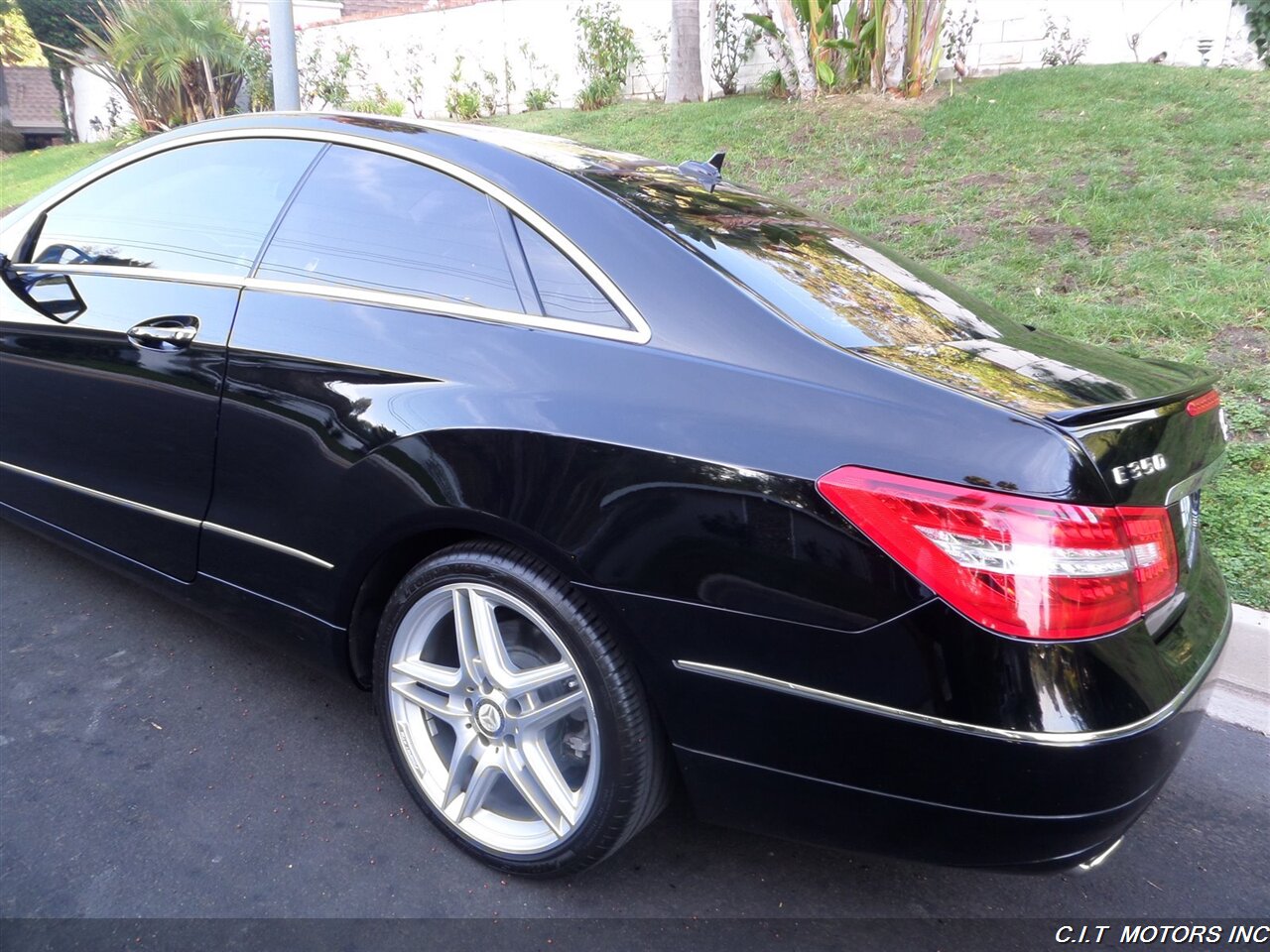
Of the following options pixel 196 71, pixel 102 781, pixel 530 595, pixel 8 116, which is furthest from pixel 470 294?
pixel 8 116

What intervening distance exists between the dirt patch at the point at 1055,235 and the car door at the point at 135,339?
5.23 m

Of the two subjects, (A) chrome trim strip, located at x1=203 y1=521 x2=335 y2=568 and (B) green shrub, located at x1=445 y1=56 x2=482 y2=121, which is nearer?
(A) chrome trim strip, located at x1=203 y1=521 x2=335 y2=568

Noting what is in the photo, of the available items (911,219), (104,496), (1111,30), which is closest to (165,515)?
(104,496)

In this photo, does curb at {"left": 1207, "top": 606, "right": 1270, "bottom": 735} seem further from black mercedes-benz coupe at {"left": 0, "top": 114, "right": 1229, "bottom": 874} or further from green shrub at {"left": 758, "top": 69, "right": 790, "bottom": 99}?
green shrub at {"left": 758, "top": 69, "right": 790, "bottom": 99}

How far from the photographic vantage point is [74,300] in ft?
9.96

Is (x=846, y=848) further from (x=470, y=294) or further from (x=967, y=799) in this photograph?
(x=470, y=294)

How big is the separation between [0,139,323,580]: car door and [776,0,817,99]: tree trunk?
296 inches

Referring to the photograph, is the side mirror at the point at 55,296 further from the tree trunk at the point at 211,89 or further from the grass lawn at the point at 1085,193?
the tree trunk at the point at 211,89

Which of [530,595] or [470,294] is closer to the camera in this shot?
[530,595]

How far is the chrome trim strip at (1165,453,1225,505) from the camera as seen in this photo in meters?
1.90

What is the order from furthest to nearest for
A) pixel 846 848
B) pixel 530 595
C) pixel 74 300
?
pixel 74 300 → pixel 530 595 → pixel 846 848

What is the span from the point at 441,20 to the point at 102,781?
13.3m

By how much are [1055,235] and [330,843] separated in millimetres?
5974

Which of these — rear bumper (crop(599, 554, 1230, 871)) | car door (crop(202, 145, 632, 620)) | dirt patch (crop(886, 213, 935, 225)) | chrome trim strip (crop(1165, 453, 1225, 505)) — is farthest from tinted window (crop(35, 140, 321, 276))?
dirt patch (crop(886, 213, 935, 225))
